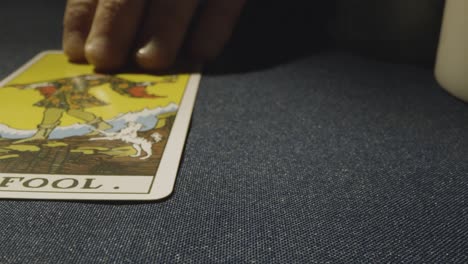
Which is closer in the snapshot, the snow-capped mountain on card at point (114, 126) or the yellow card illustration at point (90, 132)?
the yellow card illustration at point (90, 132)

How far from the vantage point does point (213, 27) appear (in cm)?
102

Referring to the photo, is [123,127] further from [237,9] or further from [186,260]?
[237,9]

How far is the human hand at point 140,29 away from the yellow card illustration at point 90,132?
4 centimetres

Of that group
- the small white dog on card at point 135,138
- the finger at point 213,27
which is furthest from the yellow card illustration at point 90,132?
the finger at point 213,27

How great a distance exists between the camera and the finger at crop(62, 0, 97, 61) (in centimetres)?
99

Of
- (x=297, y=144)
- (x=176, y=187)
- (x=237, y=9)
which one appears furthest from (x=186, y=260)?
(x=237, y=9)

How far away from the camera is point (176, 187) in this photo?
0.58 m

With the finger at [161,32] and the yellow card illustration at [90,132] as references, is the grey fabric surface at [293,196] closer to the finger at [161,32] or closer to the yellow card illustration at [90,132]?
the yellow card illustration at [90,132]

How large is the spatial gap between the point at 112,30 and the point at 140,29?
0.23 feet

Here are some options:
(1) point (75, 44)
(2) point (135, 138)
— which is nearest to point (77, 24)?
(1) point (75, 44)

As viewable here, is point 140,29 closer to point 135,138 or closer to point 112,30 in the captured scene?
point 112,30

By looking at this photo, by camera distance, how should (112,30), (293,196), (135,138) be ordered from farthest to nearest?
(112,30) < (135,138) < (293,196)

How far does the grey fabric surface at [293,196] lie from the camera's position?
48 centimetres

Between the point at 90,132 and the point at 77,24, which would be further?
the point at 77,24
